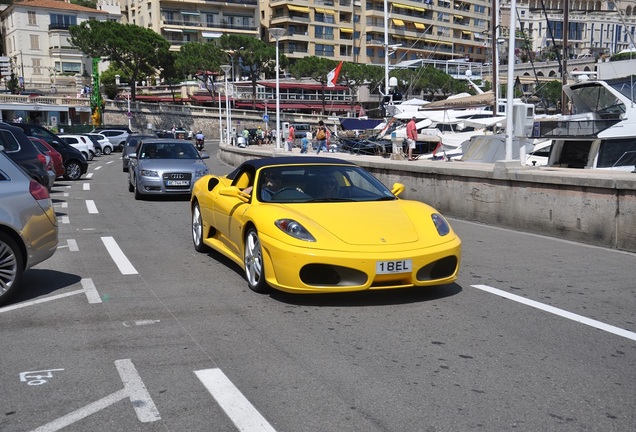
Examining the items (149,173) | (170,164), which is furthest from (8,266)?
(170,164)

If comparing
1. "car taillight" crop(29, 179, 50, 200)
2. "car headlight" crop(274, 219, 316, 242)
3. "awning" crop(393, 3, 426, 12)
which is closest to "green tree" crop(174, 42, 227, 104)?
"awning" crop(393, 3, 426, 12)

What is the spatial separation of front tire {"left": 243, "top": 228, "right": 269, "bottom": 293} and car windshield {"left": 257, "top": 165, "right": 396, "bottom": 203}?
54 cm

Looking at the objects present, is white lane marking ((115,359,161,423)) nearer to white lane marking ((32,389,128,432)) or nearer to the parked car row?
white lane marking ((32,389,128,432))

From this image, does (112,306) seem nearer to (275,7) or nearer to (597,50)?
(275,7)

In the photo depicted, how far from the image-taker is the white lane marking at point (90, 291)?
727cm

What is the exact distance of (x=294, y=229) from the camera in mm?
6988

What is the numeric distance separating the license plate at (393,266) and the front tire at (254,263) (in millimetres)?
1235

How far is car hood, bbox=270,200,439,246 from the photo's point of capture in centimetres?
694

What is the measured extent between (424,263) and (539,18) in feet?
473

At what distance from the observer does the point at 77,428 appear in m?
4.06

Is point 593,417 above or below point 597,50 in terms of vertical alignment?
below

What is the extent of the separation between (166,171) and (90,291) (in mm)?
10415

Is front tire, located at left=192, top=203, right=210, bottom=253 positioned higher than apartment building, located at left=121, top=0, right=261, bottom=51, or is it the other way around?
apartment building, located at left=121, top=0, right=261, bottom=51

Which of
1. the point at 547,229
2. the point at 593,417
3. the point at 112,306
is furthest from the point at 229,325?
the point at 547,229
